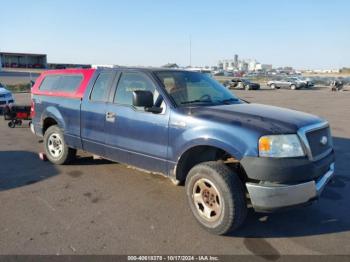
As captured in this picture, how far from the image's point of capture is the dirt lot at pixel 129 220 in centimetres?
351

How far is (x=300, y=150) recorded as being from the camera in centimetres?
353

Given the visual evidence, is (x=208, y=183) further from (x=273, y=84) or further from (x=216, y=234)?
(x=273, y=84)

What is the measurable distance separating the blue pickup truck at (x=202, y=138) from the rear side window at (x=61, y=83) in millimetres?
26

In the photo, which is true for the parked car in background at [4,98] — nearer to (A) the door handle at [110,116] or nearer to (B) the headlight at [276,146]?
(A) the door handle at [110,116]

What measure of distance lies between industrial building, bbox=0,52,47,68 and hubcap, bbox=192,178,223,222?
104 m

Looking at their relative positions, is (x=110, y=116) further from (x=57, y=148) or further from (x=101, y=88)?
(x=57, y=148)

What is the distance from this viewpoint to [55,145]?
635cm

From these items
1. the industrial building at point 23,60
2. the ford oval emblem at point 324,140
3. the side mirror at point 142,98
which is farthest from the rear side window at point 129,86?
the industrial building at point 23,60

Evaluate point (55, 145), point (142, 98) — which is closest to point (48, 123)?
point (55, 145)

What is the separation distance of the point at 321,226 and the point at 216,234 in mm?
1287

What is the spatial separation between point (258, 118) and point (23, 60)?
11124 centimetres

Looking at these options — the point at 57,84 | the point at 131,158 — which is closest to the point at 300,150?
the point at 131,158

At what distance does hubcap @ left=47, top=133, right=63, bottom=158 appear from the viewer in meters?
6.25

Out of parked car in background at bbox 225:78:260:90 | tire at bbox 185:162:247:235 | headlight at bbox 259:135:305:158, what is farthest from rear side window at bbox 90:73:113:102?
parked car in background at bbox 225:78:260:90
